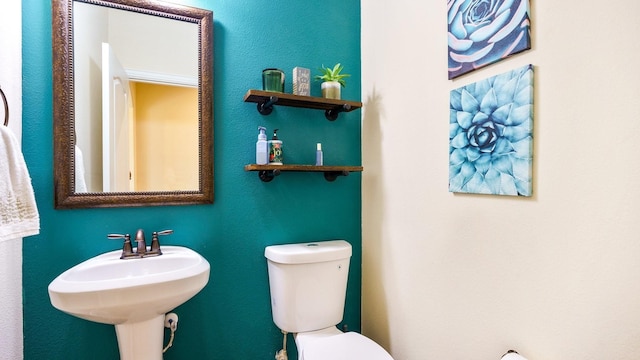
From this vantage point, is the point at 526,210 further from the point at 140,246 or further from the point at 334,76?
the point at 140,246

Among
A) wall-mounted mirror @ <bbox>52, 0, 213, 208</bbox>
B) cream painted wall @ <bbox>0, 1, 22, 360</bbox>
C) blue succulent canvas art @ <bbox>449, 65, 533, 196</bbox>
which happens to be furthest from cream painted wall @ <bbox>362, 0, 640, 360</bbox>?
cream painted wall @ <bbox>0, 1, 22, 360</bbox>

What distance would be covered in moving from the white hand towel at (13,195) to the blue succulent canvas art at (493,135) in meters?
1.42

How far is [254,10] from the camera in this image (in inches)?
61.9

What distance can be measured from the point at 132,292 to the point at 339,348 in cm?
84

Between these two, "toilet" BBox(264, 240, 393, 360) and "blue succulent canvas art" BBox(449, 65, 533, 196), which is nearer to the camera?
"blue succulent canvas art" BBox(449, 65, 533, 196)

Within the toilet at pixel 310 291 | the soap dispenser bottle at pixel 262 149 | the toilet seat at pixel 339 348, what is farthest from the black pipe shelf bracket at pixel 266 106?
the toilet seat at pixel 339 348

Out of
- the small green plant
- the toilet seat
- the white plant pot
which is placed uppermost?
the small green plant

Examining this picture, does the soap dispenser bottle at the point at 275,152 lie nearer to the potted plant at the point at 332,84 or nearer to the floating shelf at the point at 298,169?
the floating shelf at the point at 298,169

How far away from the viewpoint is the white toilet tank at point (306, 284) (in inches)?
57.9

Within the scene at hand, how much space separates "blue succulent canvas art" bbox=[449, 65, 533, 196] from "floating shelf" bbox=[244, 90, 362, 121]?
57cm

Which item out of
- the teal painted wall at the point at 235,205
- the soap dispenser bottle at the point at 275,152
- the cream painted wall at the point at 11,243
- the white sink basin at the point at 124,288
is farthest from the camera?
the soap dispenser bottle at the point at 275,152

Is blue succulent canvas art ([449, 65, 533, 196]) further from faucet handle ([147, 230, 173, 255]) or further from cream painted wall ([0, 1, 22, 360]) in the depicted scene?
cream painted wall ([0, 1, 22, 360])

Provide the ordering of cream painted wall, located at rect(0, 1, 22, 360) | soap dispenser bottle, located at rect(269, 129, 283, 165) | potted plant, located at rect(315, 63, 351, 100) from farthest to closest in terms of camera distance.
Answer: potted plant, located at rect(315, 63, 351, 100) → soap dispenser bottle, located at rect(269, 129, 283, 165) → cream painted wall, located at rect(0, 1, 22, 360)

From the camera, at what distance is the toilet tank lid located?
1.45m
